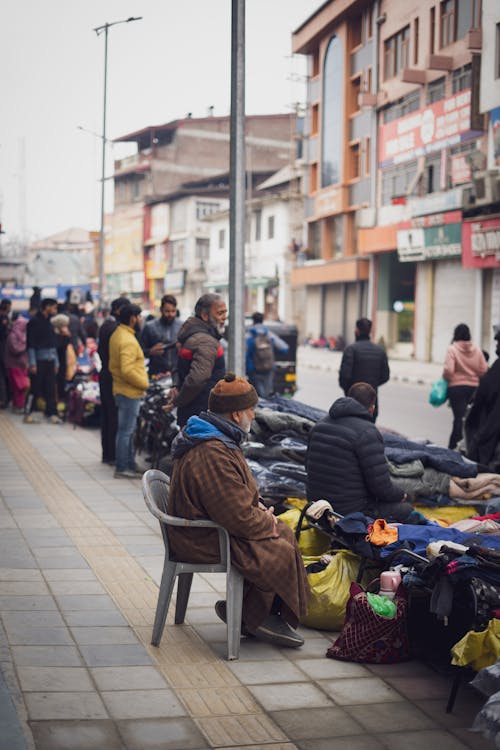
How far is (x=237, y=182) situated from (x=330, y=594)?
5036mm

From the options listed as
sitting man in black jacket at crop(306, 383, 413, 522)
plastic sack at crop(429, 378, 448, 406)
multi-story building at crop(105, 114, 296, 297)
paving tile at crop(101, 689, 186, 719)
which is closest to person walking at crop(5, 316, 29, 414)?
plastic sack at crop(429, 378, 448, 406)

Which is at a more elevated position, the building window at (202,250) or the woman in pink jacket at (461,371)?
the building window at (202,250)

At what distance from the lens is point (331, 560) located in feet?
21.3

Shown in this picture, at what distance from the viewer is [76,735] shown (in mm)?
4488

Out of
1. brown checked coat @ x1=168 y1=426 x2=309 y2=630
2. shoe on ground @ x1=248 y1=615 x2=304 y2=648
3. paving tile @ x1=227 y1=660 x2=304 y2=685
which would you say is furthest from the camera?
shoe on ground @ x1=248 y1=615 x2=304 y2=648

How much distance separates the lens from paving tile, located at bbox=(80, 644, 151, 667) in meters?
5.52

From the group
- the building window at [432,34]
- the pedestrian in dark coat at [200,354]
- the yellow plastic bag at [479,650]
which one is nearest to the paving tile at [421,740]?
the yellow plastic bag at [479,650]

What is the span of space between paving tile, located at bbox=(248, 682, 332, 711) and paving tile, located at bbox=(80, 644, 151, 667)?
691 mm

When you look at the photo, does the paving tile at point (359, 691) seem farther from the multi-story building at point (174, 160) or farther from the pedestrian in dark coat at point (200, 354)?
the multi-story building at point (174, 160)

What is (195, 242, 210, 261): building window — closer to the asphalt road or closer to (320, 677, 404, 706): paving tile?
the asphalt road

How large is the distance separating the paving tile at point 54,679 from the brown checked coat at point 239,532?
847 mm

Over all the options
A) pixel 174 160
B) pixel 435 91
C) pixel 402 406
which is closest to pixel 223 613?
pixel 402 406

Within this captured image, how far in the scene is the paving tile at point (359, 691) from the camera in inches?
201

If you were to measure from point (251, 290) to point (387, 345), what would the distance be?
20.7 m
